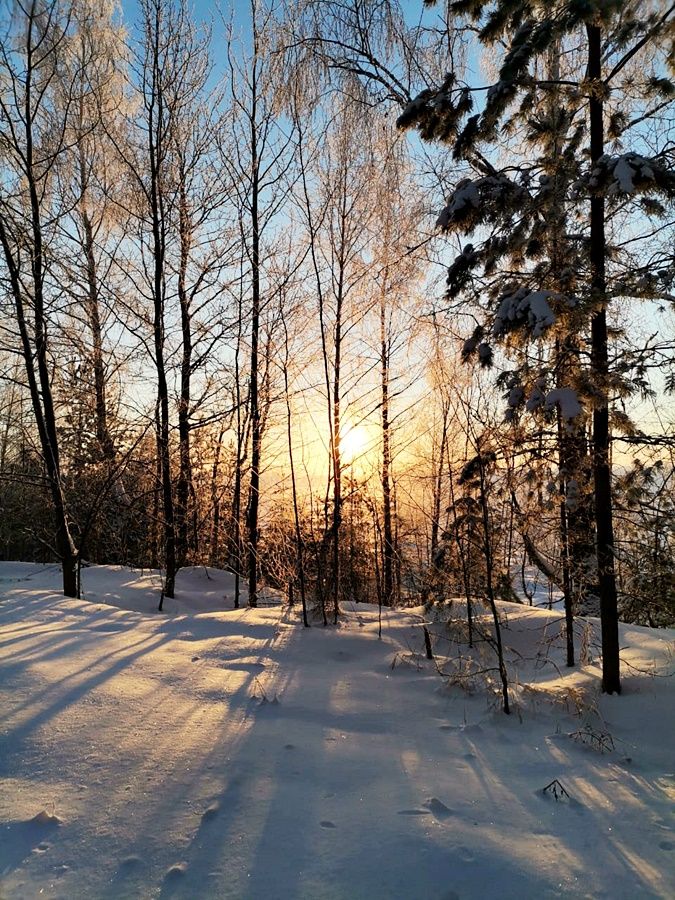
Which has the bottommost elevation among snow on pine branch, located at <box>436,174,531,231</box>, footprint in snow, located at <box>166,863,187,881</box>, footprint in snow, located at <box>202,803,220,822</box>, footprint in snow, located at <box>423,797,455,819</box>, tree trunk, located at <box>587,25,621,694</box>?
footprint in snow, located at <box>423,797,455,819</box>

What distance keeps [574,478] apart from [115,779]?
11.1 feet

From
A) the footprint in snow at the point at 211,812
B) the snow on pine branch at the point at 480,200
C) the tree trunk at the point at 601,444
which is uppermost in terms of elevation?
the snow on pine branch at the point at 480,200

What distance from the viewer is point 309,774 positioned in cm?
240

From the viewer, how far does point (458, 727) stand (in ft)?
10.4

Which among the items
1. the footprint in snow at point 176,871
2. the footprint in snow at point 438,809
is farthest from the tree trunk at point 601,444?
the footprint in snow at point 176,871

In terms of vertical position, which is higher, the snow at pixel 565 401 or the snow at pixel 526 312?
the snow at pixel 526 312

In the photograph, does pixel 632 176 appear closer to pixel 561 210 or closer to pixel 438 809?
pixel 561 210

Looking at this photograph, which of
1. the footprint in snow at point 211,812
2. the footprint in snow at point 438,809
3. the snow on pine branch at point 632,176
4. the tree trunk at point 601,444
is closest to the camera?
the footprint in snow at point 211,812

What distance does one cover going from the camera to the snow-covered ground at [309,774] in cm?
174

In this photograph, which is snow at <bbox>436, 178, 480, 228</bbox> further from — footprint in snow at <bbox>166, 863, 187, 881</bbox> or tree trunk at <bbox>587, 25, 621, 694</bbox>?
footprint in snow at <bbox>166, 863, 187, 881</bbox>

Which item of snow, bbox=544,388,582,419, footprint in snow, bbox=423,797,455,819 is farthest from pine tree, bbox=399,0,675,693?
footprint in snow, bbox=423,797,455,819

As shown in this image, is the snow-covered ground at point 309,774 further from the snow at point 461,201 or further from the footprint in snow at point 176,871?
the snow at point 461,201

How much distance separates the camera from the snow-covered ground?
1744mm

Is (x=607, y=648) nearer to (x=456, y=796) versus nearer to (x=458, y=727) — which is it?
(x=458, y=727)
